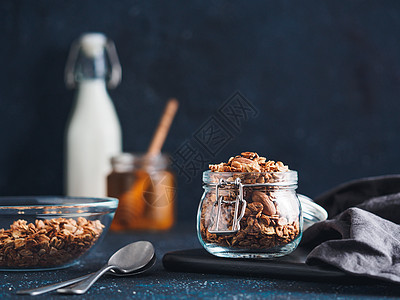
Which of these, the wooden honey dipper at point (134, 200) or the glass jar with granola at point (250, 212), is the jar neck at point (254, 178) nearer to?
the glass jar with granola at point (250, 212)

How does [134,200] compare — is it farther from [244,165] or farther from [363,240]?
[363,240]

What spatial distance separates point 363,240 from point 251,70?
96cm

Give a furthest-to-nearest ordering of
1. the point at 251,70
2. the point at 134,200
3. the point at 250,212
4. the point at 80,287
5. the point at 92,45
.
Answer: the point at 251,70 < the point at 92,45 < the point at 134,200 < the point at 250,212 < the point at 80,287

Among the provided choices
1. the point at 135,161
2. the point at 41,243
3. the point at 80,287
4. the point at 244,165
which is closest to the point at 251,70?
the point at 135,161

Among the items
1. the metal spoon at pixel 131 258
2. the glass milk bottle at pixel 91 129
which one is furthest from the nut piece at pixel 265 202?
the glass milk bottle at pixel 91 129

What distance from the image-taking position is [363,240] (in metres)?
0.73

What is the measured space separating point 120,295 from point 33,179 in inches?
40.0

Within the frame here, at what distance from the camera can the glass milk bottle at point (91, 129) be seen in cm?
146

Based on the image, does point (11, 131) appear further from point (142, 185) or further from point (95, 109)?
point (142, 185)

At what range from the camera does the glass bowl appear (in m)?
0.81

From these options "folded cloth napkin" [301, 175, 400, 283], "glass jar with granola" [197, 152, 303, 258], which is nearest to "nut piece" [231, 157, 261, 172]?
"glass jar with granola" [197, 152, 303, 258]

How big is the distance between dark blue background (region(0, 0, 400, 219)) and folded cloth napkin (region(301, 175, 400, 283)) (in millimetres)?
555

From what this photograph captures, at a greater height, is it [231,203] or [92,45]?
[92,45]

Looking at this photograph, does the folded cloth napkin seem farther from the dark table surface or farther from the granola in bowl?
the granola in bowl
